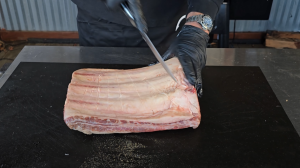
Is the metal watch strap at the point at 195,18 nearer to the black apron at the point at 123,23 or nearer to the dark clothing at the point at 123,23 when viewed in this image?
the dark clothing at the point at 123,23

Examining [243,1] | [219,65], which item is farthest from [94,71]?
[243,1]

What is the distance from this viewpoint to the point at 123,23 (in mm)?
2666

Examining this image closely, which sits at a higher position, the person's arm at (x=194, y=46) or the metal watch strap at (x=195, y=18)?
the metal watch strap at (x=195, y=18)

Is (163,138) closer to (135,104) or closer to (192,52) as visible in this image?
(135,104)

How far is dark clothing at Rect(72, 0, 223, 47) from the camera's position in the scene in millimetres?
2629

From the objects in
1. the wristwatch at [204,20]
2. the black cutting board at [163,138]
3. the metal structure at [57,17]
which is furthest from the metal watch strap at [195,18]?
the metal structure at [57,17]

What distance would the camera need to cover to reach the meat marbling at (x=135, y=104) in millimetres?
1731

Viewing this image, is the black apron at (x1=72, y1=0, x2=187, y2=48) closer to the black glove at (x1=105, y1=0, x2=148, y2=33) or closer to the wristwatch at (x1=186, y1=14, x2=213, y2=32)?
the wristwatch at (x1=186, y1=14, x2=213, y2=32)

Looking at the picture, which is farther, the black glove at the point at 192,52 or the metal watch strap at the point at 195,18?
the metal watch strap at the point at 195,18

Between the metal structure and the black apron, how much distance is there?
3007mm

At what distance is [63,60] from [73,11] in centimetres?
340

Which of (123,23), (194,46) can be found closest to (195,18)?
(194,46)

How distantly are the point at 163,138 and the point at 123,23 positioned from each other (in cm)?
141

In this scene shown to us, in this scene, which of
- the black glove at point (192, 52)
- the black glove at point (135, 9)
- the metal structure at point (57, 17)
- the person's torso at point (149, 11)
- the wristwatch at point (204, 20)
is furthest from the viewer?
the metal structure at point (57, 17)
